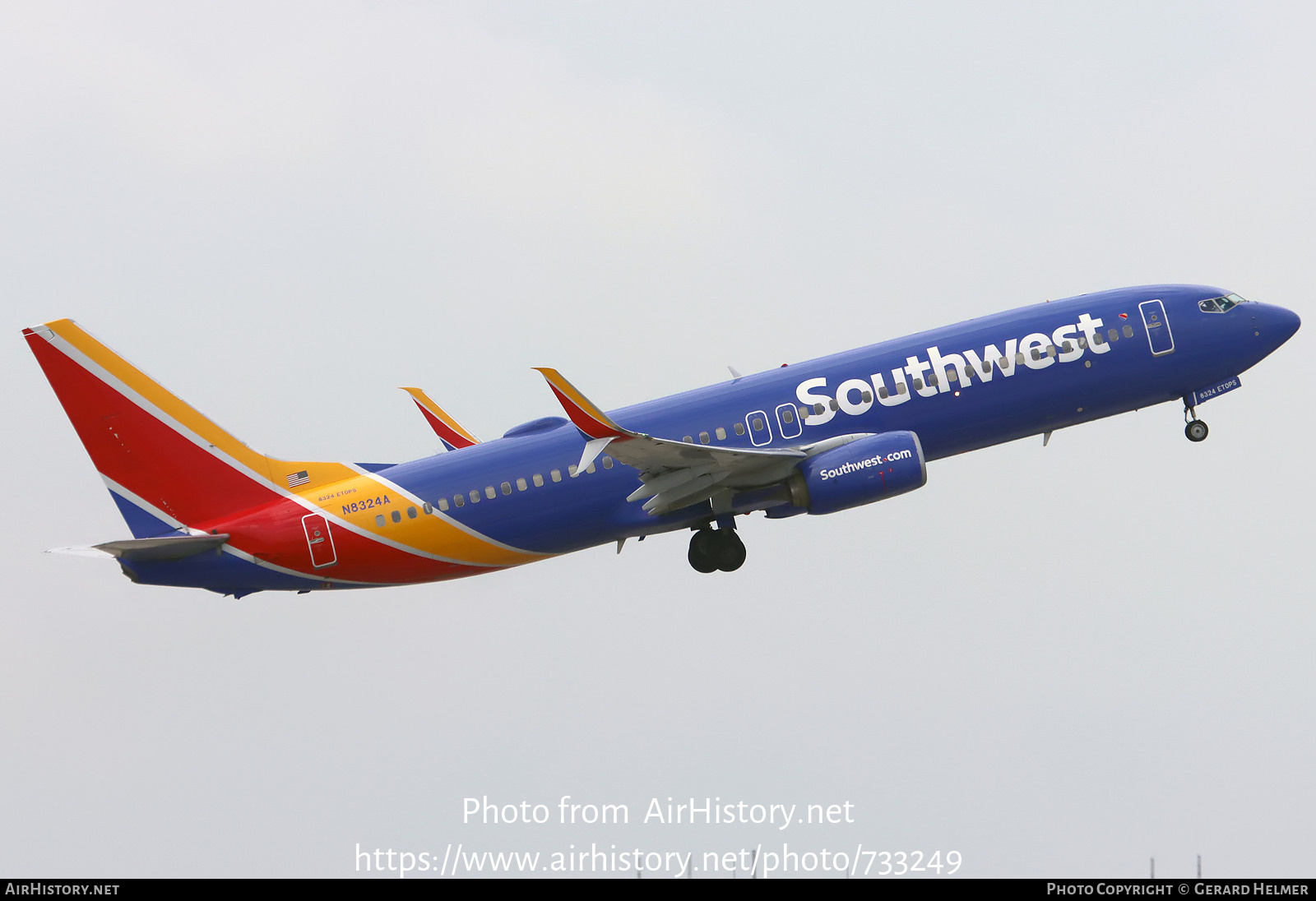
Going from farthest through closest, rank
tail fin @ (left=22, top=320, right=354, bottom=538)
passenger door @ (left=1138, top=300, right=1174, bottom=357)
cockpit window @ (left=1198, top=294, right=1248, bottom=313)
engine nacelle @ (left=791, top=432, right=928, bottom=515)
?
cockpit window @ (left=1198, top=294, right=1248, bottom=313)
passenger door @ (left=1138, top=300, right=1174, bottom=357)
tail fin @ (left=22, top=320, right=354, bottom=538)
engine nacelle @ (left=791, top=432, right=928, bottom=515)

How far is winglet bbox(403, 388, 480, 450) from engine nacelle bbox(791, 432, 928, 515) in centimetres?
1300

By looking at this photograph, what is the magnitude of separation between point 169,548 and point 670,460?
13.3 metres

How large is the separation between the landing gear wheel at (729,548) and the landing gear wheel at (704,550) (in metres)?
0.14

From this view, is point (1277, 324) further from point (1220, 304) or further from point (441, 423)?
point (441, 423)

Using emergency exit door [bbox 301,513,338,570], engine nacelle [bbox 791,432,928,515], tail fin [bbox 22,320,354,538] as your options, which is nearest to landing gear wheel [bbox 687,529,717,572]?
engine nacelle [bbox 791,432,928,515]

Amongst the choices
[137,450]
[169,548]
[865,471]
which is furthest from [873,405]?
[137,450]

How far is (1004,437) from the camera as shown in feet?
153

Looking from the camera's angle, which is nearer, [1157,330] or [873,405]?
[873,405]

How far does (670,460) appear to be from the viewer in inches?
1729

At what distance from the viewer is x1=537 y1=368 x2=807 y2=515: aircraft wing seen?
41375 millimetres

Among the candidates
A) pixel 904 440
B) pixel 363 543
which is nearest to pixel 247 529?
pixel 363 543

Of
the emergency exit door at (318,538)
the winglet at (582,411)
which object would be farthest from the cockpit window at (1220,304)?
the emergency exit door at (318,538)

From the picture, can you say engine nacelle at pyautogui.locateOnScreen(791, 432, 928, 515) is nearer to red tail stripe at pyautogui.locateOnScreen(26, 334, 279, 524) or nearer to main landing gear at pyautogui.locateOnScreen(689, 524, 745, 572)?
main landing gear at pyautogui.locateOnScreen(689, 524, 745, 572)

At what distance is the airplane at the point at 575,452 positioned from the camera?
1793 inches
